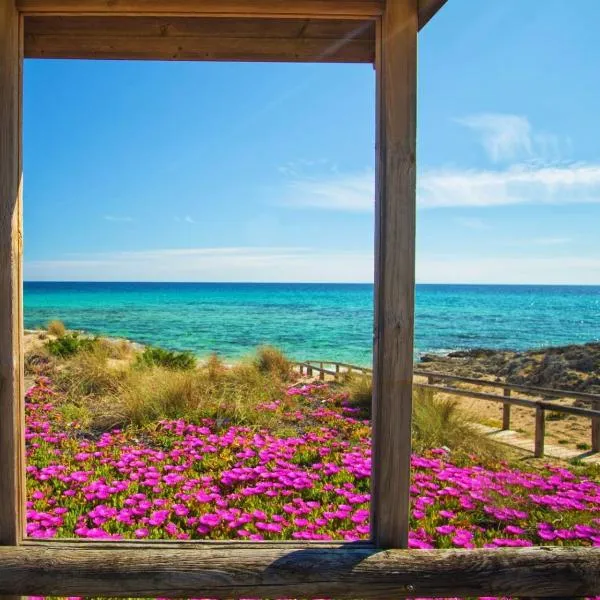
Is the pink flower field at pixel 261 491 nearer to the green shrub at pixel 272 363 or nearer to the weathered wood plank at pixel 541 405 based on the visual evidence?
the weathered wood plank at pixel 541 405

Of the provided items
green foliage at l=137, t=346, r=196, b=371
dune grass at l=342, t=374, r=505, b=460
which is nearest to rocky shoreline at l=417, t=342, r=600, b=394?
dune grass at l=342, t=374, r=505, b=460

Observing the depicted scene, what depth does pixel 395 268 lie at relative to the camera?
192 centimetres

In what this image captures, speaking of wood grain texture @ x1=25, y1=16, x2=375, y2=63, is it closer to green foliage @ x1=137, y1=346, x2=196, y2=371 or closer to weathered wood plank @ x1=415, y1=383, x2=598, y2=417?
weathered wood plank @ x1=415, y1=383, x2=598, y2=417

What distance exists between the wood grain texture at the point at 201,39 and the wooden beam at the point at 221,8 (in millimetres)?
239

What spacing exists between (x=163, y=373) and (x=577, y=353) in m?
14.2

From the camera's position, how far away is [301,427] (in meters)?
5.32

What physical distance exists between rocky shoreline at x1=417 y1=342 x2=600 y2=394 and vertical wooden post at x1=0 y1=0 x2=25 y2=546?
1334 centimetres

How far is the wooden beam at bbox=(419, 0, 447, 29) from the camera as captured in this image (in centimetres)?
187

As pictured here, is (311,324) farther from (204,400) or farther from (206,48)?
(206,48)

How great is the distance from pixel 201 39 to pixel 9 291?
1.48 metres

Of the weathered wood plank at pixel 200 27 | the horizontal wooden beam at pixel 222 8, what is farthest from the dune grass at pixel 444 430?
the horizontal wooden beam at pixel 222 8

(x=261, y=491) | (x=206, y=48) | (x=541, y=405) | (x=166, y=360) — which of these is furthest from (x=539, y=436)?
(x=166, y=360)

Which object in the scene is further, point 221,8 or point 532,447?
point 532,447

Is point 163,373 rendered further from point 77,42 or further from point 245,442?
point 77,42
